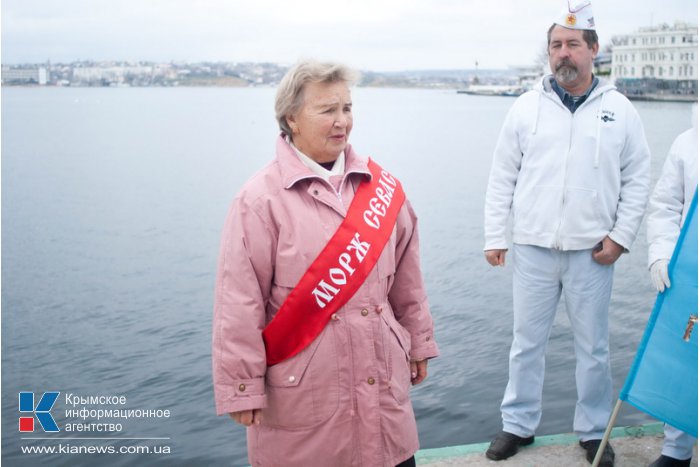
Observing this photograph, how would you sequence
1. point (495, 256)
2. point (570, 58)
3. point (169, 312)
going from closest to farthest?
1. point (570, 58)
2. point (495, 256)
3. point (169, 312)

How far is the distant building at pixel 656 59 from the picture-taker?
106625 millimetres

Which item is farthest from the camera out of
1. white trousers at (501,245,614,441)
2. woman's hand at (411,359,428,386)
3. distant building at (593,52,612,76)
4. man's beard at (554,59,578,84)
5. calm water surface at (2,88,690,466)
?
distant building at (593,52,612,76)

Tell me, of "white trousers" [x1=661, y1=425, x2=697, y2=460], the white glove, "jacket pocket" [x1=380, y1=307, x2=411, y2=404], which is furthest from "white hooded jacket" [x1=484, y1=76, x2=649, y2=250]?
"jacket pocket" [x1=380, y1=307, x2=411, y2=404]

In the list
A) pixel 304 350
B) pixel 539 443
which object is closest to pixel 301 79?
pixel 304 350

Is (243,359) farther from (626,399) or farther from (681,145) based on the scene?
(681,145)

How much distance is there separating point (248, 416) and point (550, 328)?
6.23ft

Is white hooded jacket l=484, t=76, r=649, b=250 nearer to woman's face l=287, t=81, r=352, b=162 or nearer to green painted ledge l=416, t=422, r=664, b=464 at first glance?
green painted ledge l=416, t=422, r=664, b=464

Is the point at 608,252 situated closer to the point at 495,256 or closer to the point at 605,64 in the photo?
the point at 495,256

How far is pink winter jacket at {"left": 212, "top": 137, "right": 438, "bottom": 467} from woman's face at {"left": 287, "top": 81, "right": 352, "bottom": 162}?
92mm

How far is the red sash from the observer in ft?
8.65

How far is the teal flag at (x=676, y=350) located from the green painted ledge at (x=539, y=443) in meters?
0.87

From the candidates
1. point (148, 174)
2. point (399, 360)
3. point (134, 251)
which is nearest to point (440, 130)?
point (148, 174)

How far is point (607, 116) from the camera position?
3721 mm

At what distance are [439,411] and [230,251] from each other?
4617 mm
